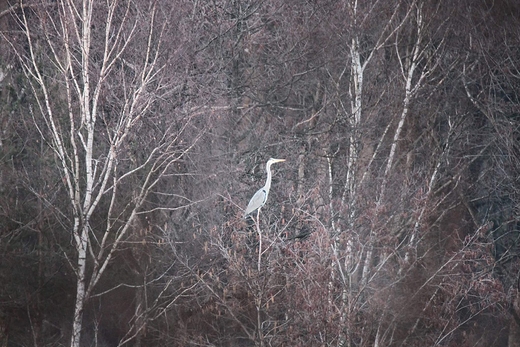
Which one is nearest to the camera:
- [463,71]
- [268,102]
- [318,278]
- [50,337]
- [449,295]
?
[318,278]

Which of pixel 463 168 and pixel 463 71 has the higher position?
pixel 463 71

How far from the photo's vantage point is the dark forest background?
17.0 meters

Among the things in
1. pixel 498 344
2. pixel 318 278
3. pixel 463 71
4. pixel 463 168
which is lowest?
pixel 498 344

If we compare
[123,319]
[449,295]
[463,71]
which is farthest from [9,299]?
[463,71]

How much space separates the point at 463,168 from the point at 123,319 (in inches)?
329

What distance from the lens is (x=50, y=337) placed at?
19.0 metres

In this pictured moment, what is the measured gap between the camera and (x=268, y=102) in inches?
906

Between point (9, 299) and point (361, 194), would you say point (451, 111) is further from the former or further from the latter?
point (9, 299)

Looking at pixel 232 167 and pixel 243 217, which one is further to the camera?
pixel 232 167

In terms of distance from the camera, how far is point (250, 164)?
72.5 ft

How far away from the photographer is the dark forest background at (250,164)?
17.0 meters

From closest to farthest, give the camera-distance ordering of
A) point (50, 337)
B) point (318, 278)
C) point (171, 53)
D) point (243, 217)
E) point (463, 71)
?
1. point (318, 278)
2. point (243, 217)
3. point (50, 337)
4. point (171, 53)
5. point (463, 71)

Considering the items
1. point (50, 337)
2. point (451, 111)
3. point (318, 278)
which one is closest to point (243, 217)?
point (318, 278)

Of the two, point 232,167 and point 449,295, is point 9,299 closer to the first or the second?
point 232,167
